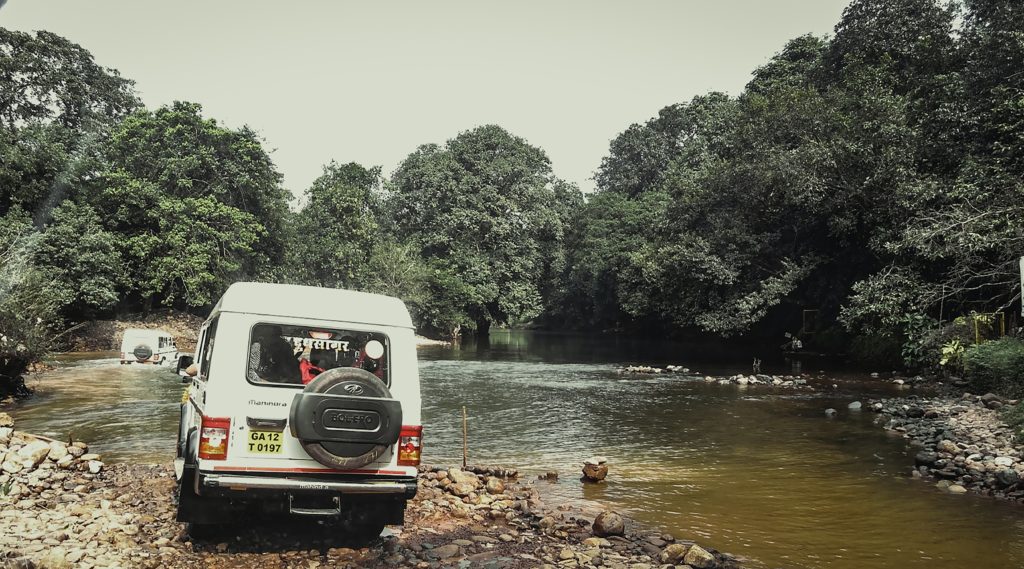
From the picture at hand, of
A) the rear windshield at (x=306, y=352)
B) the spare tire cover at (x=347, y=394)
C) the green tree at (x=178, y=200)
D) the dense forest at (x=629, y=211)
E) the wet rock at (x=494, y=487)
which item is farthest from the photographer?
the green tree at (x=178, y=200)

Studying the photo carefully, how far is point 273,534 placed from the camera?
7312 mm

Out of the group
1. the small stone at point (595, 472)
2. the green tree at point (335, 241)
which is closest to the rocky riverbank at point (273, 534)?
the small stone at point (595, 472)

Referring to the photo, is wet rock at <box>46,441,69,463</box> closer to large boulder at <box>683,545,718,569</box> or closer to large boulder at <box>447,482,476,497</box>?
large boulder at <box>447,482,476,497</box>

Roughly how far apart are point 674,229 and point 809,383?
56.1ft

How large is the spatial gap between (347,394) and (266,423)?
79 cm

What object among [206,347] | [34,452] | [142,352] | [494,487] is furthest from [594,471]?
[142,352]

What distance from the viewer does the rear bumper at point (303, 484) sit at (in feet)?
20.4

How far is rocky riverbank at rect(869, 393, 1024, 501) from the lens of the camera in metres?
11.2

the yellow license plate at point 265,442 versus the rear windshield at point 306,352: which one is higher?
the rear windshield at point 306,352

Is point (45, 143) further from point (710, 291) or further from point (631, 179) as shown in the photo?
point (631, 179)

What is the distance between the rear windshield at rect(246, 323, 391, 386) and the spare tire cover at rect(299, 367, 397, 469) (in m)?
0.32

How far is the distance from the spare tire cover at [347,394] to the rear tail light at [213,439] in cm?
67

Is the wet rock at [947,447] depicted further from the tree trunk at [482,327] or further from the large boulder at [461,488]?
the tree trunk at [482,327]

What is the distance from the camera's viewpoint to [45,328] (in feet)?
61.8
